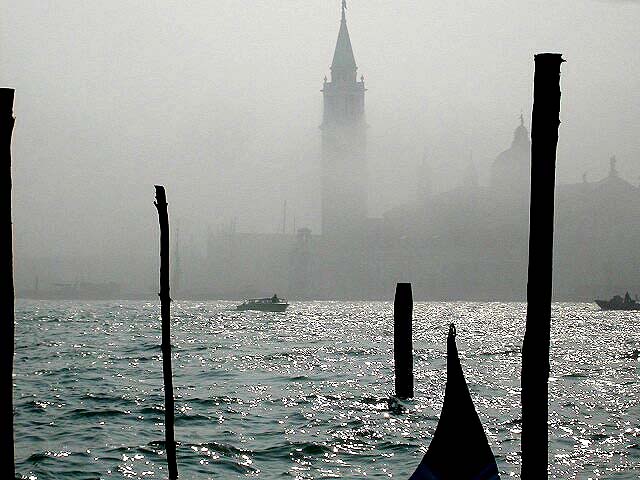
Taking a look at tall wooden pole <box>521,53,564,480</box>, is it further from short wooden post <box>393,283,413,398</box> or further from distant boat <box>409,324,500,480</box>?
short wooden post <box>393,283,413,398</box>

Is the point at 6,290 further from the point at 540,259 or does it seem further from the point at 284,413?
the point at 284,413

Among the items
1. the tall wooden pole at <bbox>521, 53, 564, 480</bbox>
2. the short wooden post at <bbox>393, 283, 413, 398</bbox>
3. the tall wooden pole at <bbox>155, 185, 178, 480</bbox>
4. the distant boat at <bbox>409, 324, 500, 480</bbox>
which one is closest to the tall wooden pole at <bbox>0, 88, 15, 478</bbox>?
the distant boat at <bbox>409, 324, 500, 480</bbox>

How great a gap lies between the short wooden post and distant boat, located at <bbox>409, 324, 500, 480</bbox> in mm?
13350

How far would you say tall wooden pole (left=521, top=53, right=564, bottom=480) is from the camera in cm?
957

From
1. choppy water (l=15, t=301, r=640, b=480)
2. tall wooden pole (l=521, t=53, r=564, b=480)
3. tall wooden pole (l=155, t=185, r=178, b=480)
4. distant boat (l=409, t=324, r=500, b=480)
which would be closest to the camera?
tall wooden pole (l=521, t=53, r=564, b=480)

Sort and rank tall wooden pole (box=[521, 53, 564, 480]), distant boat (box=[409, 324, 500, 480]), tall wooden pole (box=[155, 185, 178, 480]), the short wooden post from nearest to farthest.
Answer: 1. tall wooden pole (box=[521, 53, 564, 480])
2. distant boat (box=[409, 324, 500, 480])
3. tall wooden pole (box=[155, 185, 178, 480])
4. the short wooden post

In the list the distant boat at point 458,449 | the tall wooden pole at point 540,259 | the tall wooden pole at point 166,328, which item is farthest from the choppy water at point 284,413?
the tall wooden pole at point 166,328

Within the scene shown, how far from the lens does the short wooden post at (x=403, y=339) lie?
23.8 metres

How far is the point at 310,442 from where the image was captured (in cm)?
1883

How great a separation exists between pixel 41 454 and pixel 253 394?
946cm

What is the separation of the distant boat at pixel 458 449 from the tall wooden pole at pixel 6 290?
12.3 ft

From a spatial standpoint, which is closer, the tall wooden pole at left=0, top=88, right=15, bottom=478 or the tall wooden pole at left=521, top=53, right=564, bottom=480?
the tall wooden pole at left=521, top=53, right=564, bottom=480

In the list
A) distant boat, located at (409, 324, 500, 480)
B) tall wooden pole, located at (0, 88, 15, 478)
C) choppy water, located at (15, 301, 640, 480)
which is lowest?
choppy water, located at (15, 301, 640, 480)

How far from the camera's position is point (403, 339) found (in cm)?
2391
